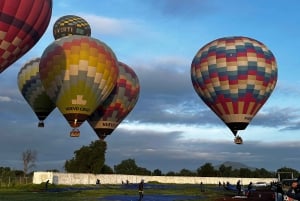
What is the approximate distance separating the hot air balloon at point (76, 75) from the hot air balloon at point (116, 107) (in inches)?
269

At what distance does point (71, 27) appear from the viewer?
53.2 metres

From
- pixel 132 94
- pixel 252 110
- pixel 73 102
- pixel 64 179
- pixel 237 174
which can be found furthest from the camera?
pixel 237 174

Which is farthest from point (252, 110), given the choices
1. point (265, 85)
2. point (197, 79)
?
point (197, 79)

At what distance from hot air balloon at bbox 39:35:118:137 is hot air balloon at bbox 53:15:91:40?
30.2 ft

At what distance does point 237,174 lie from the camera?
12138 cm

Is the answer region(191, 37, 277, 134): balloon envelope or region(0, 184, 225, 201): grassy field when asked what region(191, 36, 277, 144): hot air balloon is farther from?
region(0, 184, 225, 201): grassy field

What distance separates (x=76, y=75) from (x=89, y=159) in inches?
2285

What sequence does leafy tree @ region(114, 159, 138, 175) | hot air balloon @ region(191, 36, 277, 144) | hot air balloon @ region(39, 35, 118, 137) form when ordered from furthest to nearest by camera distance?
leafy tree @ region(114, 159, 138, 175), hot air balloon @ region(191, 36, 277, 144), hot air balloon @ region(39, 35, 118, 137)

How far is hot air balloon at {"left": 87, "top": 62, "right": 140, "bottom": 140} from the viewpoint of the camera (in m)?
50.2

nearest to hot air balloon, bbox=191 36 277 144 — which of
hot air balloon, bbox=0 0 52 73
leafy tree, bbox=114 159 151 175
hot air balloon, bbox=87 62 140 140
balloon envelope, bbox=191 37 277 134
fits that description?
balloon envelope, bbox=191 37 277 134

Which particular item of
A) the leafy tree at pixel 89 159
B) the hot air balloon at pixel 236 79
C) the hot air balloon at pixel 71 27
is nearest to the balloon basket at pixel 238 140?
the hot air balloon at pixel 236 79

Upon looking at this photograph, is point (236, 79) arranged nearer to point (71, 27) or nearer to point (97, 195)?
point (97, 195)

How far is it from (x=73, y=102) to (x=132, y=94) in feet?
41.6

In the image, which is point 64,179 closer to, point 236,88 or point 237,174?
point 236,88
